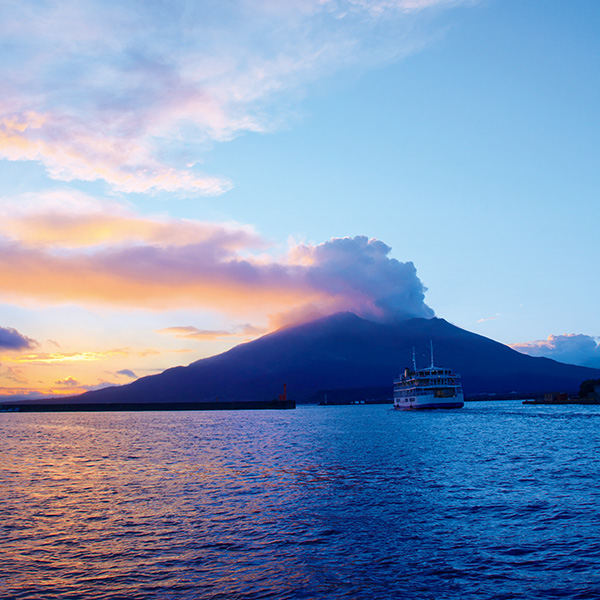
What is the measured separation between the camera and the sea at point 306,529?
17406mm

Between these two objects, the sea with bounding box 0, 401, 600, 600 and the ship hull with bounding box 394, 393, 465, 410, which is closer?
the sea with bounding box 0, 401, 600, 600

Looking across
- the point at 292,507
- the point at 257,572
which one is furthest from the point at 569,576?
the point at 292,507

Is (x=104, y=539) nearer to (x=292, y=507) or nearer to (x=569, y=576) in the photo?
(x=292, y=507)

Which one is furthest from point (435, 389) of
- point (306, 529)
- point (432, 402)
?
point (306, 529)

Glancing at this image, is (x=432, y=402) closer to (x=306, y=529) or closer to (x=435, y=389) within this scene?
(x=435, y=389)

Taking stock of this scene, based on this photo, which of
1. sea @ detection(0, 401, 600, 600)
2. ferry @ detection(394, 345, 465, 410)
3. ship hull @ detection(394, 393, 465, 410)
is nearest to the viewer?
sea @ detection(0, 401, 600, 600)

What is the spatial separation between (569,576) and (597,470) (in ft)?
88.5

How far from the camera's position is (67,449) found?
225 feet

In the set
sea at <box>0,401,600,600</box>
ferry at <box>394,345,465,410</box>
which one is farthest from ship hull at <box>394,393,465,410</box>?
sea at <box>0,401,600,600</box>

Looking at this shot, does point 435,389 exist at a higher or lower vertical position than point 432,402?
higher

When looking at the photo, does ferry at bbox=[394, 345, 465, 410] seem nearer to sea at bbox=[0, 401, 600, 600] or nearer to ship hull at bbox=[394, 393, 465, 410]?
ship hull at bbox=[394, 393, 465, 410]

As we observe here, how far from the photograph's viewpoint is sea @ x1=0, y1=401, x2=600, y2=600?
57.1ft

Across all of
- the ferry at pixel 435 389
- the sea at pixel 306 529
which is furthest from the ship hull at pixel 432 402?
the sea at pixel 306 529

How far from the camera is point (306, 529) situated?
81.0 feet
